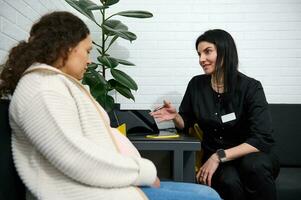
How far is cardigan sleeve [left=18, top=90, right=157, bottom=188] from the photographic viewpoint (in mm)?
921

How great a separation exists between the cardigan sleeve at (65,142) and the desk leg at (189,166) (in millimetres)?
836

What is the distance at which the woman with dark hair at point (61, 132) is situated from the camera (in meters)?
0.93

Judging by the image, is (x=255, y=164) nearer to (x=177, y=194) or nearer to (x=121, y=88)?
(x=177, y=194)

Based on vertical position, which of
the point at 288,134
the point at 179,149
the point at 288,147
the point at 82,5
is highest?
the point at 82,5

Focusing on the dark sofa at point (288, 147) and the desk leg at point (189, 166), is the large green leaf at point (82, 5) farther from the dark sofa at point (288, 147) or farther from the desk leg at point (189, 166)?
the dark sofa at point (288, 147)

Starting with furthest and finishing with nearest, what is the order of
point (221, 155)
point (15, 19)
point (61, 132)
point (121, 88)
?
1. point (121, 88)
2. point (221, 155)
3. point (15, 19)
4. point (61, 132)

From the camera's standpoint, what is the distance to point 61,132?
92 centimetres

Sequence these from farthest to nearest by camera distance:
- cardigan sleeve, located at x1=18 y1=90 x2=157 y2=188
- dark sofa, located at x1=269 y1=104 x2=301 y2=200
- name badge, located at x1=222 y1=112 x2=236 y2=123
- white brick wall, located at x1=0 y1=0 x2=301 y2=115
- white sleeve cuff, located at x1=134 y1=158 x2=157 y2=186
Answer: white brick wall, located at x1=0 y1=0 x2=301 y2=115
dark sofa, located at x1=269 y1=104 x2=301 y2=200
name badge, located at x1=222 y1=112 x2=236 y2=123
white sleeve cuff, located at x1=134 y1=158 x2=157 y2=186
cardigan sleeve, located at x1=18 y1=90 x2=157 y2=188

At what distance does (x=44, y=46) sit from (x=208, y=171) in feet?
3.98

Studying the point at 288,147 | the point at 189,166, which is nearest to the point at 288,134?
the point at 288,147

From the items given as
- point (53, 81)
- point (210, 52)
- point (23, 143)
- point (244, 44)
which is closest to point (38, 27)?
point (53, 81)

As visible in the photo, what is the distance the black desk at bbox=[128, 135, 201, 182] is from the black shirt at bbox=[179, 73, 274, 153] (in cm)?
34

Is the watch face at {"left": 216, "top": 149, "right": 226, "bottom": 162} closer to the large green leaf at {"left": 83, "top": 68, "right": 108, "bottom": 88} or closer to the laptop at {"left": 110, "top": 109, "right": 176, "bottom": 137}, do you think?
the laptop at {"left": 110, "top": 109, "right": 176, "bottom": 137}

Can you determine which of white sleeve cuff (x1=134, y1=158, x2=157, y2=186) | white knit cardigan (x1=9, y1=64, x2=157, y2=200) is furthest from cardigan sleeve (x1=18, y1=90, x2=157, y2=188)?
white sleeve cuff (x1=134, y1=158, x2=157, y2=186)
